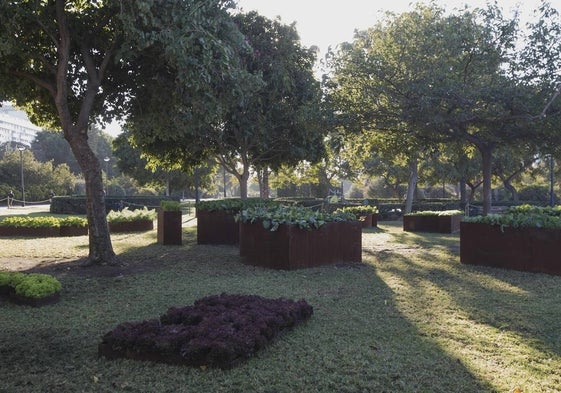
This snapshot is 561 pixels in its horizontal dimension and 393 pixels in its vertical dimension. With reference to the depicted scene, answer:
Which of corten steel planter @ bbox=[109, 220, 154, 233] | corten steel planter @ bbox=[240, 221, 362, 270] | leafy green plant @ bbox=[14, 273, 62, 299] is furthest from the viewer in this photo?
corten steel planter @ bbox=[109, 220, 154, 233]

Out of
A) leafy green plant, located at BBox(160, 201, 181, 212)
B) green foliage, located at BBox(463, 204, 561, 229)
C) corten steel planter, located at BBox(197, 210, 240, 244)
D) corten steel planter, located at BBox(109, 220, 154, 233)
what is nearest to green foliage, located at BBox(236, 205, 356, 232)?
green foliage, located at BBox(463, 204, 561, 229)

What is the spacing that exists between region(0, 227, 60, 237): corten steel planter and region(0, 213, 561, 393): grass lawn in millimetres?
5779

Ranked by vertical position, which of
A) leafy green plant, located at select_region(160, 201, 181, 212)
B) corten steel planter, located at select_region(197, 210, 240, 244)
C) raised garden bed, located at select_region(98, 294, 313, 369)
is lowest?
raised garden bed, located at select_region(98, 294, 313, 369)

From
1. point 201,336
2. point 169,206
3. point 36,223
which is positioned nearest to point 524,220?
point 201,336

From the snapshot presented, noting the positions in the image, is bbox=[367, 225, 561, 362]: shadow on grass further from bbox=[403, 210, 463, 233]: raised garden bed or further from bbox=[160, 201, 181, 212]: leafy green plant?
bbox=[403, 210, 463, 233]: raised garden bed

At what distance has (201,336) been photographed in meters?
4.25

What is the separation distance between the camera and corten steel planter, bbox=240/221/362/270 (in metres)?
9.23

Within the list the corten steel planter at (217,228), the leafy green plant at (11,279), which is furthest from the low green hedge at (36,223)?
the leafy green plant at (11,279)

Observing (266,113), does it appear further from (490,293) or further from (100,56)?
(490,293)

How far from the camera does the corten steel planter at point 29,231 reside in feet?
52.7

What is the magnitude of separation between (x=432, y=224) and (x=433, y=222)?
91 millimetres

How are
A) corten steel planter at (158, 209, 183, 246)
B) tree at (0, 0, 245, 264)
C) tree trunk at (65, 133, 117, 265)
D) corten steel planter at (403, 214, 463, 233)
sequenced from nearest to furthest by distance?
tree at (0, 0, 245, 264), tree trunk at (65, 133, 117, 265), corten steel planter at (158, 209, 183, 246), corten steel planter at (403, 214, 463, 233)

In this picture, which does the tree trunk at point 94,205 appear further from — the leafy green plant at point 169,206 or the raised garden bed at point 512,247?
the raised garden bed at point 512,247

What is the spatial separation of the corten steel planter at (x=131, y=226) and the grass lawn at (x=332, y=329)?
7.29 meters
